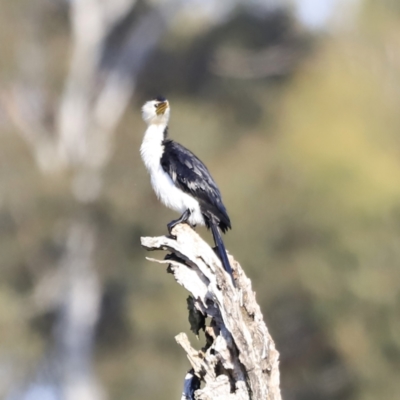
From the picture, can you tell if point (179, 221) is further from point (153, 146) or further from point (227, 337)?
point (227, 337)

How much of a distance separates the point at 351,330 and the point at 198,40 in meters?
6.53

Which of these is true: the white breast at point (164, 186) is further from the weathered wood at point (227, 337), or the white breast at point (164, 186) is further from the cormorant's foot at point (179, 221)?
the weathered wood at point (227, 337)

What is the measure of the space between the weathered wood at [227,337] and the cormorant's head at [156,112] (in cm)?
170

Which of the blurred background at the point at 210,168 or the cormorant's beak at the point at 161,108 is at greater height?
the blurred background at the point at 210,168

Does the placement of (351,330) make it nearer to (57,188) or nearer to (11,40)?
(57,188)

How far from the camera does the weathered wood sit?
5602 mm

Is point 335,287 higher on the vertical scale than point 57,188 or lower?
lower

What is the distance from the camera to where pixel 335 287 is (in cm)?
1544

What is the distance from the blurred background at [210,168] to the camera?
51.4ft

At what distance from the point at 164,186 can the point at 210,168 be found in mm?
9529

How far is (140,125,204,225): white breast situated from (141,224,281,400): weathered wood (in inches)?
32.1

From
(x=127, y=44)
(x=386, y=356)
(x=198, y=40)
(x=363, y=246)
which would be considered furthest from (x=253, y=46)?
(x=386, y=356)

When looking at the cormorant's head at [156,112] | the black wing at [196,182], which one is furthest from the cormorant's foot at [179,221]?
the cormorant's head at [156,112]

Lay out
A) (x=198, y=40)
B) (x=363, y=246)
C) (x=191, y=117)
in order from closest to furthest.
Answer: (x=363, y=246), (x=191, y=117), (x=198, y=40)
